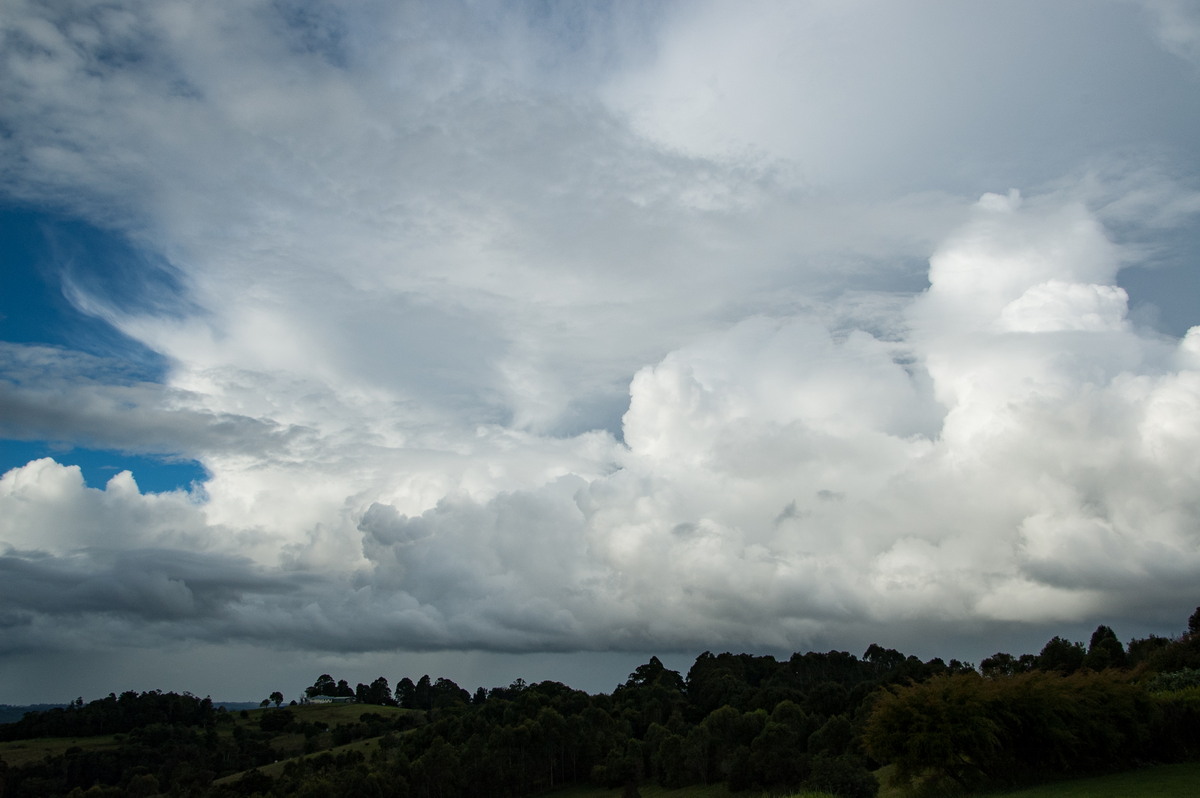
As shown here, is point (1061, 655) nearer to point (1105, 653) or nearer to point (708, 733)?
point (1105, 653)

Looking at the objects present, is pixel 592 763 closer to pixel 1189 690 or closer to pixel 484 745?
pixel 484 745

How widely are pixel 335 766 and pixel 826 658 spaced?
105014mm

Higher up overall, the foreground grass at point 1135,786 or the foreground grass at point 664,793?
the foreground grass at point 1135,786

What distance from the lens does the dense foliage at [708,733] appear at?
42719mm

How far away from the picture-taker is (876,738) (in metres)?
42.7

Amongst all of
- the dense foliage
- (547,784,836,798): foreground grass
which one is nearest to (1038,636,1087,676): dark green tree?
the dense foliage

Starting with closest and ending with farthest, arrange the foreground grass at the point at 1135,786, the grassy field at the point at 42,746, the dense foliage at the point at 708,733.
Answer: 1. the foreground grass at the point at 1135,786
2. the dense foliage at the point at 708,733
3. the grassy field at the point at 42,746

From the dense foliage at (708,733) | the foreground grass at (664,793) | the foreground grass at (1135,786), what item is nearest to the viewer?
the foreground grass at (1135,786)

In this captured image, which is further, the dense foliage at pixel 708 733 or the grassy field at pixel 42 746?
the grassy field at pixel 42 746

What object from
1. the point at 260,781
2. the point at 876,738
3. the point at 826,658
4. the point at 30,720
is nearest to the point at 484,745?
the point at 260,781

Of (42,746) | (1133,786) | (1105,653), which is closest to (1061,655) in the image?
(1105,653)

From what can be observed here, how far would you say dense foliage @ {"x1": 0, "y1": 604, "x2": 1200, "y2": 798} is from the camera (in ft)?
140

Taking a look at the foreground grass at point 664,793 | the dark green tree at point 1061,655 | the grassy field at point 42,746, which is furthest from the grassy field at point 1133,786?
the grassy field at point 42,746

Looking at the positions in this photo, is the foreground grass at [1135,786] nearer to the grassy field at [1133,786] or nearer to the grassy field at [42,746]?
the grassy field at [1133,786]
